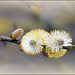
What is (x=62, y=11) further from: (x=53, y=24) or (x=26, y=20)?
(x=26, y=20)

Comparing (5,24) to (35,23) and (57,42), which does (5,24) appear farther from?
(57,42)

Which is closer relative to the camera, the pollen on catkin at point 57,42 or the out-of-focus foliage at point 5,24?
the pollen on catkin at point 57,42

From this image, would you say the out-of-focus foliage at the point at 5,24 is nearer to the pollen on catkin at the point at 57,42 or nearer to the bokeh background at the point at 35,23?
the bokeh background at the point at 35,23

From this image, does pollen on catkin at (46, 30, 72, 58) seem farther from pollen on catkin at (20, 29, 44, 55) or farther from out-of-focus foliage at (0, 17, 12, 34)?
out-of-focus foliage at (0, 17, 12, 34)

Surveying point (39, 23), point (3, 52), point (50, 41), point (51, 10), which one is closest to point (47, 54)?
point (50, 41)

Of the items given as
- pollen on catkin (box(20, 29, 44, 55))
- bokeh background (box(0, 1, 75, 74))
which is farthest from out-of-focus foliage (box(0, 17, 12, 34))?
pollen on catkin (box(20, 29, 44, 55))

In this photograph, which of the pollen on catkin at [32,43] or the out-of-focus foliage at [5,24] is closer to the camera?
the pollen on catkin at [32,43]

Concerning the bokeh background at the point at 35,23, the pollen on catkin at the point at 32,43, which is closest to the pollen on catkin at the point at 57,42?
the pollen on catkin at the point at 32,43

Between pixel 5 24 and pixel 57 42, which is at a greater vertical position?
pixel 5 24

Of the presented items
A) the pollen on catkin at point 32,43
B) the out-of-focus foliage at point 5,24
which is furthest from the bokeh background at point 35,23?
the pollen on catkin at point 32,43

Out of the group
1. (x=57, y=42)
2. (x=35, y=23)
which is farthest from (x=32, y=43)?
(x=35, y=23)

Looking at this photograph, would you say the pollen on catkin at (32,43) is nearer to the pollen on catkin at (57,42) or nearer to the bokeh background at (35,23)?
the pollen on catkin at (57,42)

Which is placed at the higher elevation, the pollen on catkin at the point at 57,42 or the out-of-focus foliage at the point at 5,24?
the out-of-focus foliage at the point at 5,24
